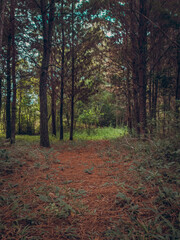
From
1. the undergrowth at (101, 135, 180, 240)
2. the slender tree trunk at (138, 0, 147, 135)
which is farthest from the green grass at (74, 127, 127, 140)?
the undergrowth at (101, 135, 180, 240)

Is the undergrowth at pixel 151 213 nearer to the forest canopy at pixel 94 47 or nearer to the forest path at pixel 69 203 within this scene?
the forest path at pixel 69 203

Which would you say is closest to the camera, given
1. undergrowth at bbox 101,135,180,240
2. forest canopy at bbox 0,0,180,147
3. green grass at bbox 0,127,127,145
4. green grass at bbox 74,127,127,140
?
undergrowth at bbox 101,135,180,240

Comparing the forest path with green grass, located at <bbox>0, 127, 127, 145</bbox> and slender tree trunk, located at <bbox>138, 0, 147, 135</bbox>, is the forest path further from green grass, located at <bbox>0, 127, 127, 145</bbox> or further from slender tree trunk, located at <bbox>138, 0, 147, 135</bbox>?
green grass, located at <bbox>0, 127, 127, 145</bbox>

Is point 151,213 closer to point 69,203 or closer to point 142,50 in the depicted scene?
point 69,203

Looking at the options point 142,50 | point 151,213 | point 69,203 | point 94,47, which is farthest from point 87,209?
point 94,47

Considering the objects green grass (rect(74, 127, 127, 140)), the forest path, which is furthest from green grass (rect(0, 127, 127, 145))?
the forest path

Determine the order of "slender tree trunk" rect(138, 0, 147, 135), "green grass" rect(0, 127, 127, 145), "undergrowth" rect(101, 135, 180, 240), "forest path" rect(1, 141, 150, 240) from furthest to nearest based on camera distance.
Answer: "green grass" rect(0, 127, 127, 145) < "slender tree trunk" rect(138, 0, 147, 135) < "forest path" rect(1, 141, 150, 240) < "undergrowth" rect(101, 135, 180, 240)

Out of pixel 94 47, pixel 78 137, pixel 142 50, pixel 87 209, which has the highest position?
pixel 94 47

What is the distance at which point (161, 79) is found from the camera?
7.55 m

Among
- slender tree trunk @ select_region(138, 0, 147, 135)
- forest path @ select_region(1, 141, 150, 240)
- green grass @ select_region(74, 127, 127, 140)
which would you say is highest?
slender tree trunk @ select_region(138, 0, 147, 135)

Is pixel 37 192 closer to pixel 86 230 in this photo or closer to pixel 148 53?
pixel 86 230

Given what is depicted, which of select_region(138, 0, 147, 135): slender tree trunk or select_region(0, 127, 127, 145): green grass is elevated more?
select_region(138, 0, 147, 135): slender tree trunk

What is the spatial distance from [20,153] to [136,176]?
305 centimetres

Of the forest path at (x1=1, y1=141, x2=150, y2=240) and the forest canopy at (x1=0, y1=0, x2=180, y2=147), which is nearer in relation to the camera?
the forest path at (x1=1, y1=141, x2=150, y2=240)
